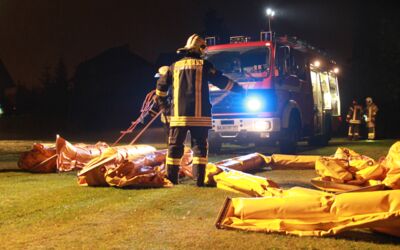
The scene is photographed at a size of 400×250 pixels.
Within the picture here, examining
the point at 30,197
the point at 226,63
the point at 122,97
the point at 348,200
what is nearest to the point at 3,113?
the point at 122,97

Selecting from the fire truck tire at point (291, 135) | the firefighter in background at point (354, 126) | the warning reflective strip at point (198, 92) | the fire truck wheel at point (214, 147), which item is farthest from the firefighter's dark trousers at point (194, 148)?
the firefighter in background at point (354, 126)

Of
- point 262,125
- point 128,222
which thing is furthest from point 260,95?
point 128,222

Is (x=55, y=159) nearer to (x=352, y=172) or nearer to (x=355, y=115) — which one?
(x=352, y=172)

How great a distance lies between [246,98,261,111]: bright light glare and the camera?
10.9 m

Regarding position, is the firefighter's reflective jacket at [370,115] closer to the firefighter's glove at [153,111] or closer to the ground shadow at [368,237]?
the firefighter's glove at [153,111]

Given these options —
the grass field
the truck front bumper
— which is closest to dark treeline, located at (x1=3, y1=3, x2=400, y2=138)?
the truck front bumper

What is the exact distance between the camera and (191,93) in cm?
643

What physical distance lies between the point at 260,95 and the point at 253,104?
11.7 inches

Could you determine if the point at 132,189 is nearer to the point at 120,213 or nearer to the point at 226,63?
the point at 120,213

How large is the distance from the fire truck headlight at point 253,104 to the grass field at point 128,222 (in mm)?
4257

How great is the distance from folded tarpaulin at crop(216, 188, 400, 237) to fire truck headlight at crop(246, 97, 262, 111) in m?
6.78

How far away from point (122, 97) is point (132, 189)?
37.1 m

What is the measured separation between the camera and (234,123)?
37.0 ft

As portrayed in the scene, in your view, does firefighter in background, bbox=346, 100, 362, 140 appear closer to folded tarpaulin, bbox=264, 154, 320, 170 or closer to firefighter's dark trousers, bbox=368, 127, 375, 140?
firefighter's dark trousers, bbox=368, 127, 375, 140
